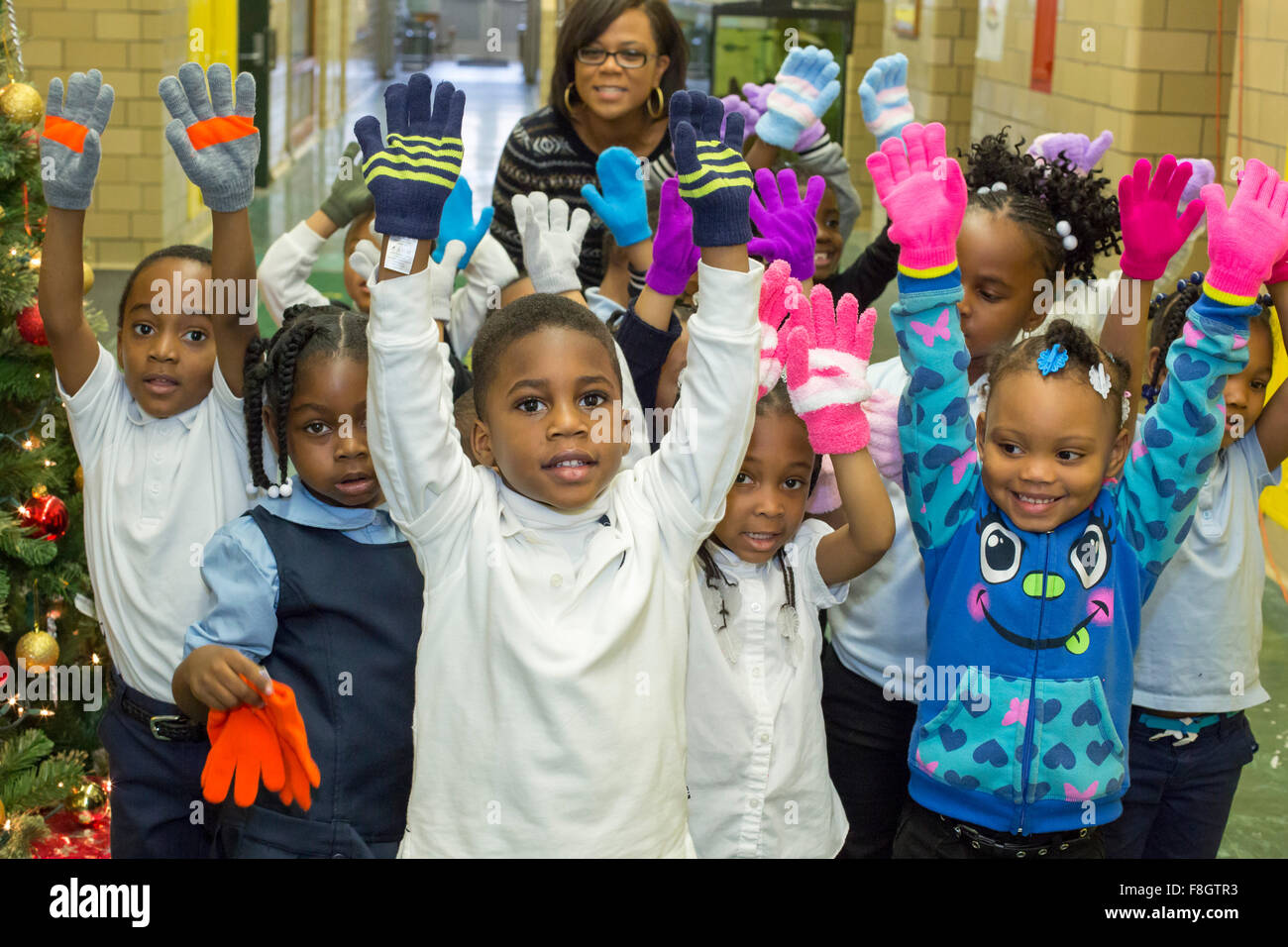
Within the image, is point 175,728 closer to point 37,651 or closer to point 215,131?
point 37,651

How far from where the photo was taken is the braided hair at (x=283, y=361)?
71.3 inches

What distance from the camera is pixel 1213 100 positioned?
5.06m

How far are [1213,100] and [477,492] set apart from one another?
444 cm

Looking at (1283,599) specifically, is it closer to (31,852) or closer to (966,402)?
(966,402)

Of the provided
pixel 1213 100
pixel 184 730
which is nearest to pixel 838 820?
pixel 184 730

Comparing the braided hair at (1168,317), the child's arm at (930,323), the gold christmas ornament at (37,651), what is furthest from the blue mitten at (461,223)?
the braided hair at (1168,317)

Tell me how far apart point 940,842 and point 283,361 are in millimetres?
1060

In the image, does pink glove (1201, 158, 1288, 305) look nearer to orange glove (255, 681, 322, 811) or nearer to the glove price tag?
the glove price tag

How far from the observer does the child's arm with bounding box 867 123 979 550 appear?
1625 mm

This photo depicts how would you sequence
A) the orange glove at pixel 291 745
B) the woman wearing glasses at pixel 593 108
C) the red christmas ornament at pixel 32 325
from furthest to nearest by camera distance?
the woman wearing glasses at pixel 593 108, the red christmas ornament at pixel 32 325, the orange glove at pixel 291 745

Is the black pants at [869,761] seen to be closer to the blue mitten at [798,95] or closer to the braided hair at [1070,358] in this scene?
the braided hair at [1070,358]

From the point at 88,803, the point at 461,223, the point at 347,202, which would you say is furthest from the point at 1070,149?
the point at 88,803

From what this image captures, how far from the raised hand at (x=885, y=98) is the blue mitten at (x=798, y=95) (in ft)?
0.51

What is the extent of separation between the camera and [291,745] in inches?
62.4
